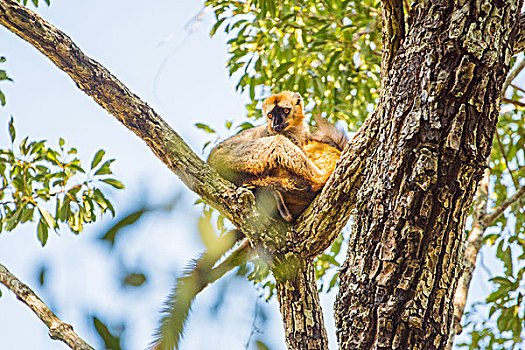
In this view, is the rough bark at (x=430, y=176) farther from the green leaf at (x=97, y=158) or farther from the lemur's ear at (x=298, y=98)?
the green leaf at (x=97, y=158)

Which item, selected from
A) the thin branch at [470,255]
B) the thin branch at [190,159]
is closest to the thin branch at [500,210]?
the thin branch at [470,255]

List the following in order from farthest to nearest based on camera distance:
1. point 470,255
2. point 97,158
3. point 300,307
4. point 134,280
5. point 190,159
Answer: point 470,255 → point 97,158 → point 190,159 → point 300,307 → point 134,280

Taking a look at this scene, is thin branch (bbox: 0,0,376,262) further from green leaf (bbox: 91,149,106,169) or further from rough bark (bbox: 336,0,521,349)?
green leaf (bbox: 91,149,106,169)

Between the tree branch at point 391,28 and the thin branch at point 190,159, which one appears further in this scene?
the thin branch at point 190,159

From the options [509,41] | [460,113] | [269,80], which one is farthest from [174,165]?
[269,80]

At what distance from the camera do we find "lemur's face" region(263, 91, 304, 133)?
15.1 feet

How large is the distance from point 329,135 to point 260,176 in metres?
0.90

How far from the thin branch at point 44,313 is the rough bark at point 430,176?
138 centimetres

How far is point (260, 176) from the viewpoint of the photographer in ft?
11.8

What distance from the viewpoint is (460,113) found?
219 centimetres

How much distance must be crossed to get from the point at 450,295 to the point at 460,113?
0.81 m

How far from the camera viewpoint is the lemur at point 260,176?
2.88 meters

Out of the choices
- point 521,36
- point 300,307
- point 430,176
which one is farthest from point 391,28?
point 300,307

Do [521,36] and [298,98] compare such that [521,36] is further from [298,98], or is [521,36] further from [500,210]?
[500,210]
